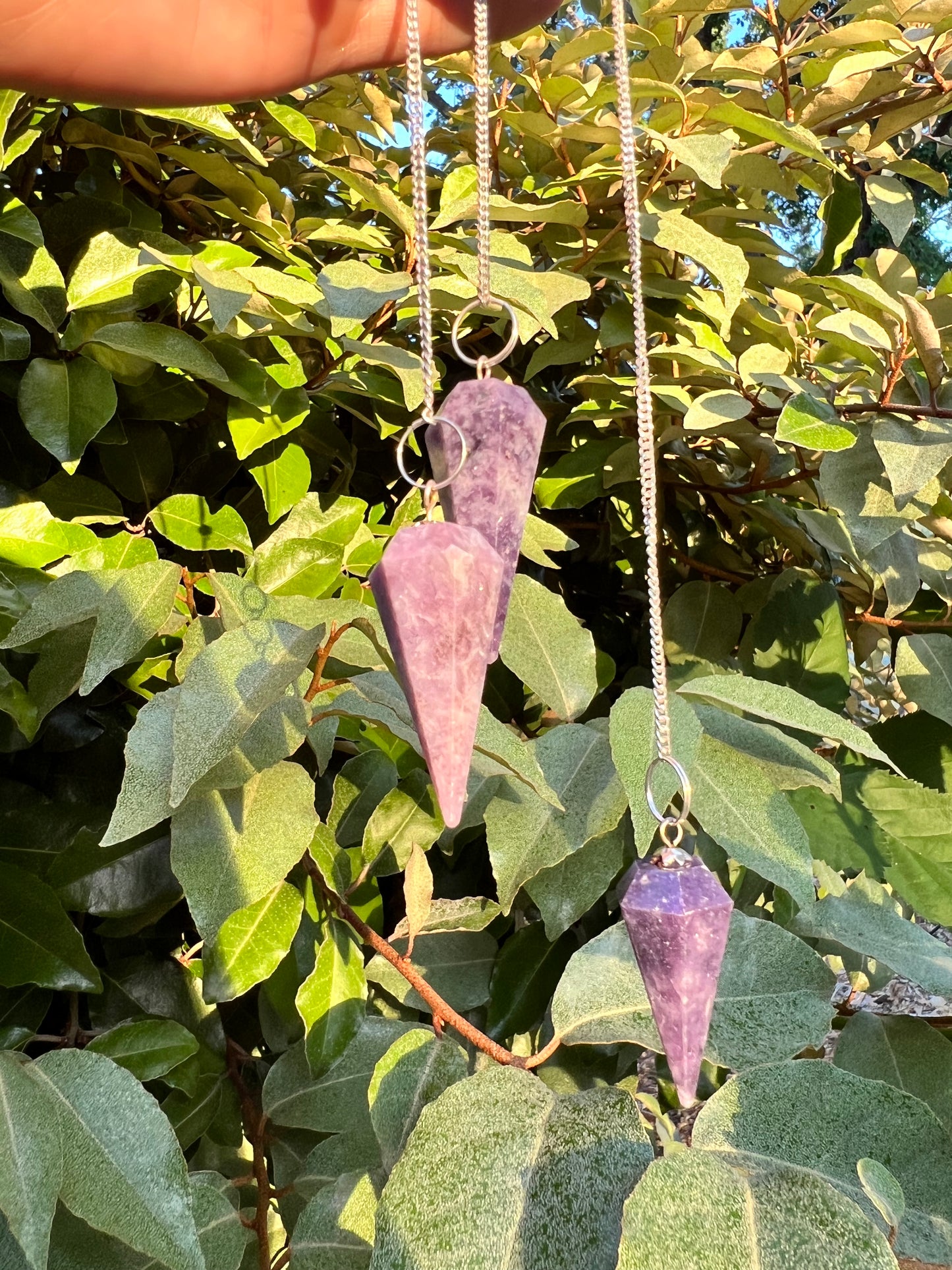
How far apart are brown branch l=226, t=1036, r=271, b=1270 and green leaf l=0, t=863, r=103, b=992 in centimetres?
12

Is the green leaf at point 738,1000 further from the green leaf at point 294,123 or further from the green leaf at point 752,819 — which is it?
the green leaf at point 294,123

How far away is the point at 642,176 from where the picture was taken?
2.18ft

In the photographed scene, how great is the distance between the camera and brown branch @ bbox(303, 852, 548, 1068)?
452 mm

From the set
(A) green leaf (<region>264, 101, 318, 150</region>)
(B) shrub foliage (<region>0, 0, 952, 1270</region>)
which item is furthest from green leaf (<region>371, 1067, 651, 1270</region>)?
(A) green leaf (<region>264, 101, 318, 150</region>)

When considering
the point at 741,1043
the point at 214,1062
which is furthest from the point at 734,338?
the point at 214,1062

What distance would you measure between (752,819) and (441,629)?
0.19 m

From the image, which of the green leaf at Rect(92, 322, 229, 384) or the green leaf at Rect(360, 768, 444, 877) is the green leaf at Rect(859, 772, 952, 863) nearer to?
the green leaf at Rect(360, 768, 444, 877)

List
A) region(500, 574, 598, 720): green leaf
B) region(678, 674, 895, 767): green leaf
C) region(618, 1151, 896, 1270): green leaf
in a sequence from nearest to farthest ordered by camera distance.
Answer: region(618, 1151, 896, 1270): green leaf → region(678, 674, 895, 767): green leaf → region(500, 574, 598, 720): green leaf

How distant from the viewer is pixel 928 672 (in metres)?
0.67

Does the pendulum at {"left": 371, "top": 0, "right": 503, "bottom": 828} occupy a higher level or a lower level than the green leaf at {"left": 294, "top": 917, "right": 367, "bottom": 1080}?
higher

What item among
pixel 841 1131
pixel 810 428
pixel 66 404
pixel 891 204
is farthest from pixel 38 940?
pixel 891 204

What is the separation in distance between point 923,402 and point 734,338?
173 millimetres

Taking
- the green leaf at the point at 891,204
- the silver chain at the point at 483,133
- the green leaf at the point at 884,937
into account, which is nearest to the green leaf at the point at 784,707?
the green leaf at the point at 884,937

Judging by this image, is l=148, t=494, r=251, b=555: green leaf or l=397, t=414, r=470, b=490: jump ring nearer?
l=397, t=414, r=470, b=490: jump ring
